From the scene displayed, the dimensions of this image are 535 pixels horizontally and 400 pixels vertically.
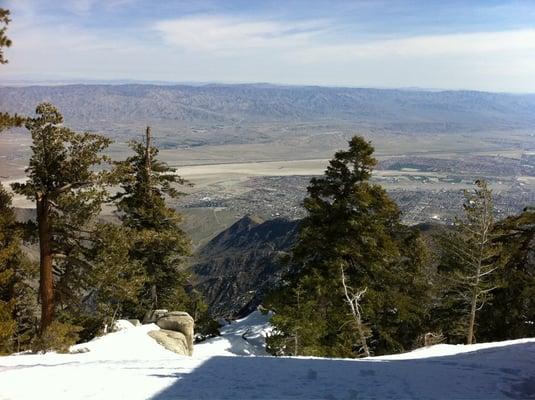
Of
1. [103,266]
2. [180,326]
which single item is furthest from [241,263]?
[103,266]

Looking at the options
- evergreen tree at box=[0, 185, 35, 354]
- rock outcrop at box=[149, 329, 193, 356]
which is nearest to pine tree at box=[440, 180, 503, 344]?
rock outcrop at box=[149, 329, 193, 356]

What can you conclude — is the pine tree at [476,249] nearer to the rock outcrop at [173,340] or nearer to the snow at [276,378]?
the snow at [276,378]

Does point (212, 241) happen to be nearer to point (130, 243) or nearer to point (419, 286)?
point (419, 286)

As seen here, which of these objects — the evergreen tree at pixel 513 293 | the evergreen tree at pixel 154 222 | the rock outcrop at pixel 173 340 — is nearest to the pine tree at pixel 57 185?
the rock outcrop at pixel 173 340

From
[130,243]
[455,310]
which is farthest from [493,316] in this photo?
[130,243]

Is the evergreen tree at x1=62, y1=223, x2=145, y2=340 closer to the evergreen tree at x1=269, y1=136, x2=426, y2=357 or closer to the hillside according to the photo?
the evergreen tree at x1=269, y1=136, x2=426, y2=357

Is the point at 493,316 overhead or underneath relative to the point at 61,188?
underneath
